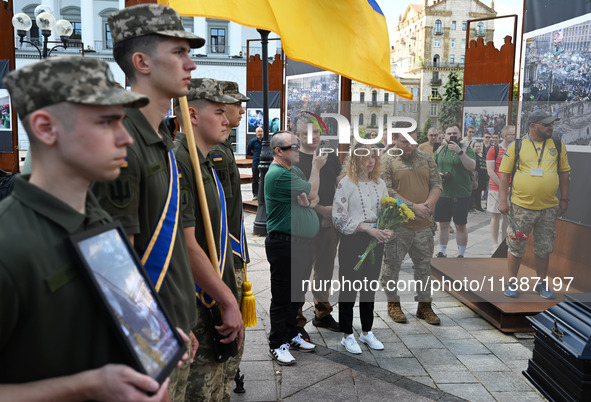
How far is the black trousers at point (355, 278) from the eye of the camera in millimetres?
5008

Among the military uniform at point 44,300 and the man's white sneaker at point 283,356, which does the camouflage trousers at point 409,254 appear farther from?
the military uniform at point 44,300

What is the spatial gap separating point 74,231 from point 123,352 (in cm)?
33

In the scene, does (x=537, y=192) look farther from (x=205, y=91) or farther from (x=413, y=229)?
(x=205, y=91)

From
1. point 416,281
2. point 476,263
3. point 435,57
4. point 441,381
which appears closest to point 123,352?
point 441,381

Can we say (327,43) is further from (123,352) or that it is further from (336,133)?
(123,352)

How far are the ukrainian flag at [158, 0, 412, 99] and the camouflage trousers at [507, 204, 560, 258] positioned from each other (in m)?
3.00

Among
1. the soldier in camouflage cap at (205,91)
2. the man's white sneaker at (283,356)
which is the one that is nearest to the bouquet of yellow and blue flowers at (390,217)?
the man's white sneaker at (283,356)

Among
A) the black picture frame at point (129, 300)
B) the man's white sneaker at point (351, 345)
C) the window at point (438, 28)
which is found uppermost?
the window at point (438, 28)

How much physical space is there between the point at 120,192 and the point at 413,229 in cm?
426

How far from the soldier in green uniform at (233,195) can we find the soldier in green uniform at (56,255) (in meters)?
1.97

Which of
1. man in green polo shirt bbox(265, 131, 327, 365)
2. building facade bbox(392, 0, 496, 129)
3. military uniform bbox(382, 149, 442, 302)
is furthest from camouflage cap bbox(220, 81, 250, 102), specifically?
building facade bbox(392, 0, 496, 129)

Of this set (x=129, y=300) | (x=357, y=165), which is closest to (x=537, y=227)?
(x=357, y=165)

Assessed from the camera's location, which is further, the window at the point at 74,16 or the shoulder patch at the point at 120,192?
the window at the point at 74,16

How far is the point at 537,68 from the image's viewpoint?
6766mm
